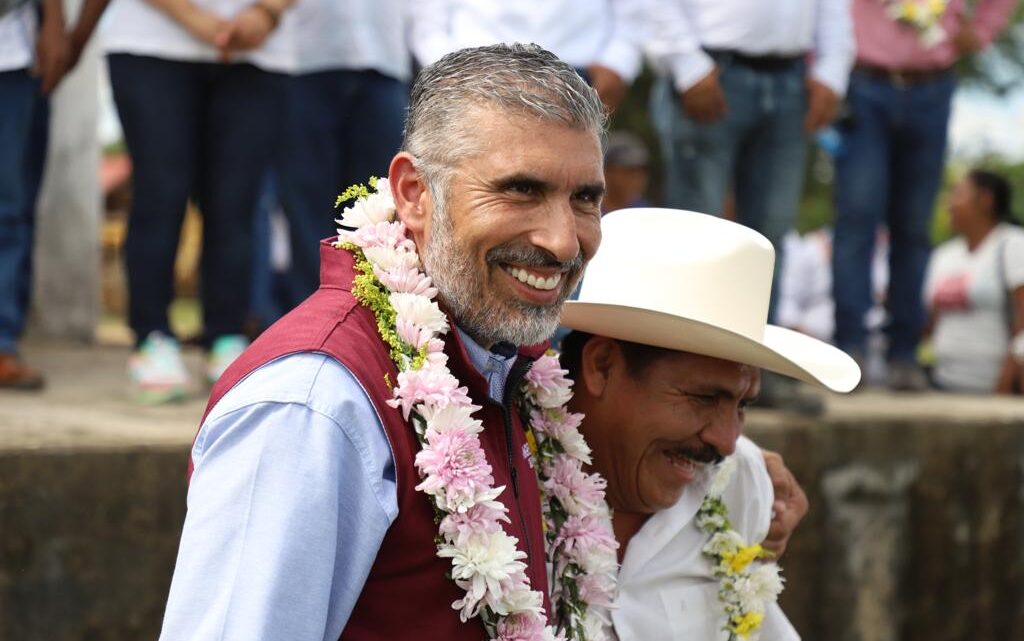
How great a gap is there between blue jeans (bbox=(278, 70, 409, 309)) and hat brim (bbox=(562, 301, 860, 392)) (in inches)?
93.7

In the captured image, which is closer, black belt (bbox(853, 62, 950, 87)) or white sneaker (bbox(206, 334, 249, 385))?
white sneaker (bbox(206, 334, 249, 385))

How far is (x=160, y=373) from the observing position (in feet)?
17.8

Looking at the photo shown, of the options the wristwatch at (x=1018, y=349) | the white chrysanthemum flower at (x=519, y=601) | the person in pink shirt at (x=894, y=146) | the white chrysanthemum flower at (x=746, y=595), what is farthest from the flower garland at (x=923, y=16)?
the white chrysanthemum flower at (x=519, y=601)

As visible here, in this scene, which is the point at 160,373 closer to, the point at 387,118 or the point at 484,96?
the point at 387,118

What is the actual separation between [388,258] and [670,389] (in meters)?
1.15

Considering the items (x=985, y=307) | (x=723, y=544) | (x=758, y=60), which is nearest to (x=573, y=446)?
(x=723, y=544)

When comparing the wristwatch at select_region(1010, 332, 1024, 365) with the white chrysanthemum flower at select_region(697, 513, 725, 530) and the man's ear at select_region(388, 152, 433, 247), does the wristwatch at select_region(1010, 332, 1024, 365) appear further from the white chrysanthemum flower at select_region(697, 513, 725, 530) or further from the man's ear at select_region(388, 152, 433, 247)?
the man's ear at select_region(388, 152, 433, 247)

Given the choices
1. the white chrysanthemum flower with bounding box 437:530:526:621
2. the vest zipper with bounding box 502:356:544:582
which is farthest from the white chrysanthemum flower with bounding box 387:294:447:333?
the white chrysanthemum flower with bounding box 437:530:526:621

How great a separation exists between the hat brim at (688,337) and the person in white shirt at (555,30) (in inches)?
77.7

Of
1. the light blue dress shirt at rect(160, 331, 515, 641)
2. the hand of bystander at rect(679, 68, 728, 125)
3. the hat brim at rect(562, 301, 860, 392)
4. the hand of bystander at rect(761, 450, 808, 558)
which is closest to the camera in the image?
the light blue dress shirt at rect(160, 331, 515, 641)

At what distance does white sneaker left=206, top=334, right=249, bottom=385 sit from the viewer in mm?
5523

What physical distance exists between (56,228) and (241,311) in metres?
2.45

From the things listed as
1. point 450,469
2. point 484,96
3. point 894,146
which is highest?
point 484,96

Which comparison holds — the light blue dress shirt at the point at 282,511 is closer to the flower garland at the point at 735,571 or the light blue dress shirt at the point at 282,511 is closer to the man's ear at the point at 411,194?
the man's ear at the point at 411,194
